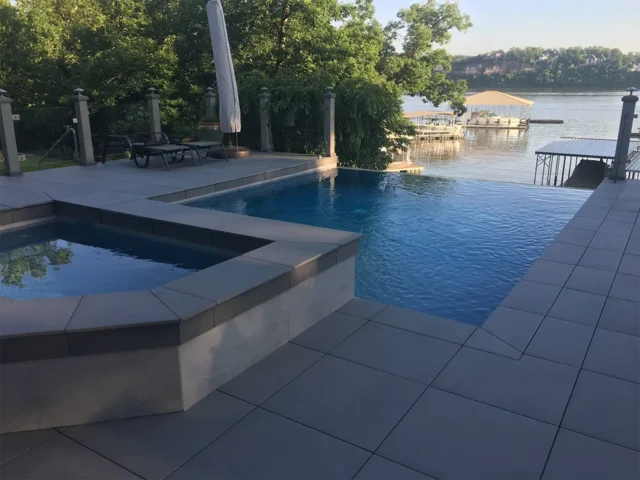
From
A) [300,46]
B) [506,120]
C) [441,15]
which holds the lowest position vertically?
[506,120]

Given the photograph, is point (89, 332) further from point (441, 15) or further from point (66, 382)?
point (441, 15)

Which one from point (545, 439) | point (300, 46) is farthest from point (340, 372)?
point (300, 46)

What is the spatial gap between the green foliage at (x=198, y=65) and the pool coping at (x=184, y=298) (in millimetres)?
8534

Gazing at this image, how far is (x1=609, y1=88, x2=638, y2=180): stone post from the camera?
32.1 feet

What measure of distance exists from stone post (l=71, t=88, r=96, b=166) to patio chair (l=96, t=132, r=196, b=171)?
12.2 inches

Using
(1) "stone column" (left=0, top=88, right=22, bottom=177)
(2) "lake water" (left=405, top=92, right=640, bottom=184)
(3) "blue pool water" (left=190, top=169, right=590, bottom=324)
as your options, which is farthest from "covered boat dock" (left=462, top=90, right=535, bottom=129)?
(1) "stone column" (left=0, top=88, right=22, bottom=177)

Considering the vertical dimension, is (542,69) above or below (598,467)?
above

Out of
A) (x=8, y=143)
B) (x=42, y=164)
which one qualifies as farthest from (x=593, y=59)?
(x=8, y=143)

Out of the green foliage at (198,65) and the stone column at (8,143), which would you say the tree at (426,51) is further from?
the stone column at (8,143)

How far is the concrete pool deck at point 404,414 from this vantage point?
8.28 ft

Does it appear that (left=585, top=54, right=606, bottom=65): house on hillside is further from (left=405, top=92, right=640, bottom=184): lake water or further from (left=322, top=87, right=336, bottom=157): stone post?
(left=322, top=87, right=336, bottom=157): stone post

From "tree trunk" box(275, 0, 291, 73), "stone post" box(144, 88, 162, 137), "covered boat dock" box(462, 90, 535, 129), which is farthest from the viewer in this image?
"covered boat dock" box(462, 90, 535, 129)

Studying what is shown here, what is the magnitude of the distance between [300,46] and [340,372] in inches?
621

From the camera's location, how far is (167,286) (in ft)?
11.2
